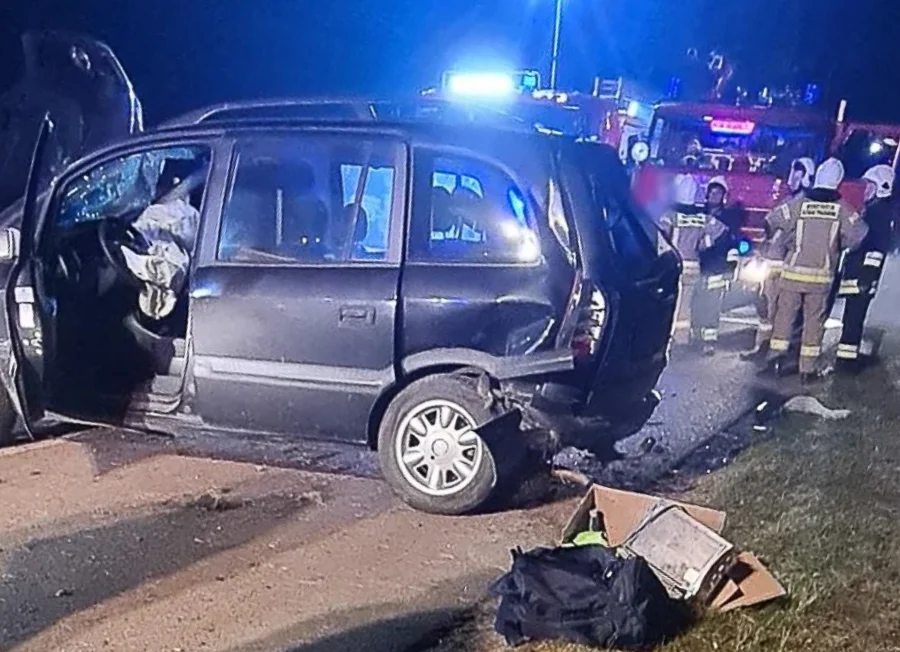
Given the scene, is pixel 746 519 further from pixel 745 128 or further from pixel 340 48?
pixel 340 48

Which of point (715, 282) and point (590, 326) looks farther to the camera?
point (715, 282)

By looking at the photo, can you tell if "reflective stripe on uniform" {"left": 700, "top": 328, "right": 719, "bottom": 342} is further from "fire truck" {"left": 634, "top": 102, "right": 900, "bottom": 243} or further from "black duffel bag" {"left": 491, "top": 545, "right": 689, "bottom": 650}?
"black duffel bag" {"left": 491, "top": 545, "right": 689, "bottom": 650}

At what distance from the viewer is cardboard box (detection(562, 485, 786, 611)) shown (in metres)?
4.39

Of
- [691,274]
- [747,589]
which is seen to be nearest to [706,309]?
[691,274]

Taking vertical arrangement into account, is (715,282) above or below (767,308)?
above

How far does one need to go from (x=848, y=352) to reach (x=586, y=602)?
6.04 meters

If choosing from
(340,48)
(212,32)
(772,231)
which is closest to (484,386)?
(772,231)

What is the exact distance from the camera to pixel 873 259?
9508 mm

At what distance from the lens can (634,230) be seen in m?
5.67

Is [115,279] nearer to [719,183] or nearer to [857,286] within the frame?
[857,286]

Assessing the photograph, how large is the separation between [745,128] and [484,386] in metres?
9.10

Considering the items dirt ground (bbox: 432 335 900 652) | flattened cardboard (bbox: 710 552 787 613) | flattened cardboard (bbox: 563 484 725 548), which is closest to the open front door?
dirt ground (bbox: 432 335 900 652)

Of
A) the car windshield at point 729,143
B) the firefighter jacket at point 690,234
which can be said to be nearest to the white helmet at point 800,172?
the car windshield at point 729,143

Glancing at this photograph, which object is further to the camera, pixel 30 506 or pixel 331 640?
pixel 30 506
